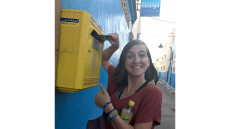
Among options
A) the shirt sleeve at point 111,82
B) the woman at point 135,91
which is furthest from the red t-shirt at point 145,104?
the shirt sleeve at point 111,82

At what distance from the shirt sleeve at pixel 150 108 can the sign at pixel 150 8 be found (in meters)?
4.02

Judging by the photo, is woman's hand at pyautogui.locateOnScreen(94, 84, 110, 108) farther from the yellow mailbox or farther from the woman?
the yellow mailbox

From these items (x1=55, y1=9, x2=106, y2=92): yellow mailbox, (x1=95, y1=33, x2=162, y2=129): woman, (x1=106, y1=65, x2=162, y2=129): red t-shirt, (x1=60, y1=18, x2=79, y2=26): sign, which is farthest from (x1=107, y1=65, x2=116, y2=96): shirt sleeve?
(x1=60, y1=18, x2=79, y2=26): sign

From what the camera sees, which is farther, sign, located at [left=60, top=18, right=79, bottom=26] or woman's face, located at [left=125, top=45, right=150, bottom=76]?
woman's face, located at [left=125, top=45, right=150, bottom=76]

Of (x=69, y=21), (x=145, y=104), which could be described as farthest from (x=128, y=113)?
(x=69, y=21)

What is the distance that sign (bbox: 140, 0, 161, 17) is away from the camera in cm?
474

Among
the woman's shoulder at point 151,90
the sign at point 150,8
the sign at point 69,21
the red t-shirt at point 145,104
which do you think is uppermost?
the sign at point 150,8

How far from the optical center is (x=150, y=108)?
111cm

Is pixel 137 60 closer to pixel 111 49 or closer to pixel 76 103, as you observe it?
pixel 111 49

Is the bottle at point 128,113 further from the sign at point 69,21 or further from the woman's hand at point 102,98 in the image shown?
the sign at point 69,21

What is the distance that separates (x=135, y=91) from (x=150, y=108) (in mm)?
171

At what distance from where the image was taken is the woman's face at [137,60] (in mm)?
1197
